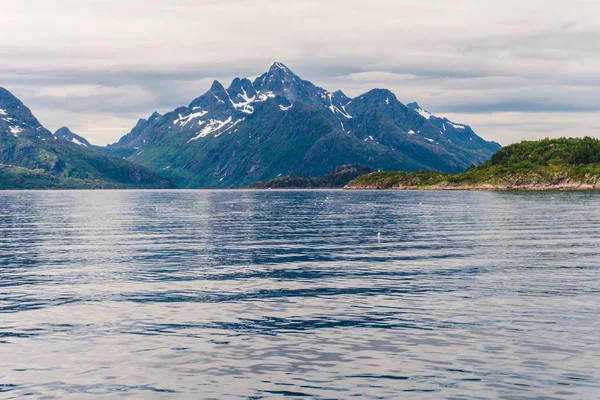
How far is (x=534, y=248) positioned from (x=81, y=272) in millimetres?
45910

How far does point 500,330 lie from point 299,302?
12889mm

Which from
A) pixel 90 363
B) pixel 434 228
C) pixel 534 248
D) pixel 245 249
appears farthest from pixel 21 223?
pixel 90 363

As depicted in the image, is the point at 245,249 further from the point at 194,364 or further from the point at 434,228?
the point at 194,364

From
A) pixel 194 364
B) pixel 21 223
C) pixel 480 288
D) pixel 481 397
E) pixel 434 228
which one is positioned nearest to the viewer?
pixel 481 397

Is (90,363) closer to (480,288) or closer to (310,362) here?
(310,362)

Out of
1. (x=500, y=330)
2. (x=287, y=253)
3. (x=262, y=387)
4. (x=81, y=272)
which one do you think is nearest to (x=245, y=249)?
(x=287, y=253)

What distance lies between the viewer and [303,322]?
34219mm

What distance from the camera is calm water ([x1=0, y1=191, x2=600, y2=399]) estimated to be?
24.5m

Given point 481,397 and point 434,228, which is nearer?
point 481,397

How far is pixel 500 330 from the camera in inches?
1248

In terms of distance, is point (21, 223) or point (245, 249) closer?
Answer: point (245, 249)

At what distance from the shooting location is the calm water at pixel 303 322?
2445 cm

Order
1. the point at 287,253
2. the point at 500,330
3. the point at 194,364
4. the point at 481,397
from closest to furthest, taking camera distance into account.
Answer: the point at 481,397
the point at 194,364
the point at 500,330
the point at 287,253

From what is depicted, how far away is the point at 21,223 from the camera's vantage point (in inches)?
4614
